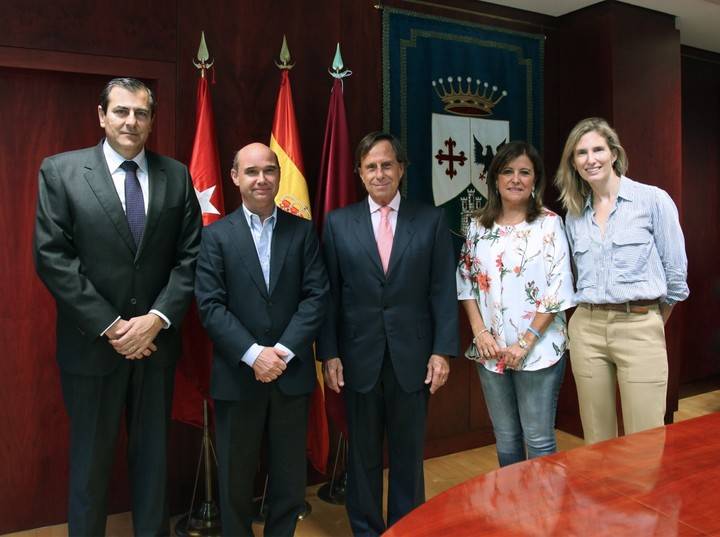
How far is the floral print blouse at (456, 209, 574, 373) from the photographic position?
2.43 metres

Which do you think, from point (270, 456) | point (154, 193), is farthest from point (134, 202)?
point (270, 456)

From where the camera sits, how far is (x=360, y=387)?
8.14 ft

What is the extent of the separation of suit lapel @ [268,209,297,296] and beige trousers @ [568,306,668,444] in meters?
1.15

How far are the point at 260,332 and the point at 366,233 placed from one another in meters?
0.55

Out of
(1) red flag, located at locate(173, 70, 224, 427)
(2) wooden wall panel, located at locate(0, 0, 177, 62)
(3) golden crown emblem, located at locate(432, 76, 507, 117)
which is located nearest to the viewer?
(2) wooden wall panel, located at locate(0, 0, 177, 62)

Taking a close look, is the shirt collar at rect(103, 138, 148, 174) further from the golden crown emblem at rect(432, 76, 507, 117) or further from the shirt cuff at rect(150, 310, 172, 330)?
the golden crown emblem at rect(432, 76, 507, 117)

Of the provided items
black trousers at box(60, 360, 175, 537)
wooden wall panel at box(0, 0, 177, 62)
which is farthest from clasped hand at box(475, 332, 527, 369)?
wooden wall panel at box(0, 0, 177, 62)

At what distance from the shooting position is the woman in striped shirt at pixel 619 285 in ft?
7.84

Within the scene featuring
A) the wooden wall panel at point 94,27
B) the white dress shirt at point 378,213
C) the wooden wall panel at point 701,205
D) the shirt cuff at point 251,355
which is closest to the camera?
the shirt cuff at point 251,355

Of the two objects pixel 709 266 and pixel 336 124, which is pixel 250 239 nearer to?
pixel 336 124

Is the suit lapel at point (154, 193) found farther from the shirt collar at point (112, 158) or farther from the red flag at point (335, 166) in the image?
the red flag at point (335, 166)

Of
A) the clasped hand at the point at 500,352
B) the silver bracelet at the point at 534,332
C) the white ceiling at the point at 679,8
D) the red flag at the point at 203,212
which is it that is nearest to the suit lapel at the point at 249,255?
the red flag at the point at 203,212

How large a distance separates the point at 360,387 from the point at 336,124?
1.31 metres

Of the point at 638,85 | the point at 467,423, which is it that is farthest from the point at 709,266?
the point at 467,423
